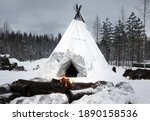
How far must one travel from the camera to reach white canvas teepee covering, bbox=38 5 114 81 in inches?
701

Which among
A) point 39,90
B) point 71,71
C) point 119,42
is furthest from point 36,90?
point 119,42

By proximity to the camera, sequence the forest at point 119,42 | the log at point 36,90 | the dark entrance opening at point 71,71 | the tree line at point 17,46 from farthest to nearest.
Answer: the tree line at point 17,46, the forest at point 119,42, the dark entrance opening at point 71,71, the log at point 36,90

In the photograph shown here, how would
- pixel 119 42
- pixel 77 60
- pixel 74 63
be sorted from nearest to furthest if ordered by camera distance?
pixel 77 60 → pixel 74 63 → pixel 119 42

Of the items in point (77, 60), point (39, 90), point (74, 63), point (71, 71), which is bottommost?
point (39, 90)

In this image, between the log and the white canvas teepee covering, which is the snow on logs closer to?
the log

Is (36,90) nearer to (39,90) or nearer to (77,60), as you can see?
Answer: (39,90)

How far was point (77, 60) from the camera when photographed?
58.7 feet

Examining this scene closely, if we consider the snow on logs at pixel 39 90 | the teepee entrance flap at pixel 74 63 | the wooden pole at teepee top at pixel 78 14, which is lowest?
the snow on logs at pixel 39 90

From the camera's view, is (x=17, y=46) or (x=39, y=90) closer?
(x=39, y=90)

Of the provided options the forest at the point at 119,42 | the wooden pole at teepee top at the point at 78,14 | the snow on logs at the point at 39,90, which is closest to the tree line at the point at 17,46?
the forest at the point at 119,42

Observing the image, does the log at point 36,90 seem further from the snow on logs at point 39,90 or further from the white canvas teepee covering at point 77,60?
the white canvas teepee covering at point 77,60

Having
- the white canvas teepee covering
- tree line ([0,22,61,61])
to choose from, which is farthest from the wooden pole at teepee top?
tree line ([0,22,61,61])

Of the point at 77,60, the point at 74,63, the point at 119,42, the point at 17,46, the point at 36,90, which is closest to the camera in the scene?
the point at 36,90

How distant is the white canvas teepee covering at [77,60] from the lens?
58.4 feet
